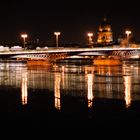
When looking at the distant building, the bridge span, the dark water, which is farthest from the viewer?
the distant building

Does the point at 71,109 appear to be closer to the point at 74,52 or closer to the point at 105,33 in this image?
the point at 74,52

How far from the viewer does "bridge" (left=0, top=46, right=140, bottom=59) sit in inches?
3322

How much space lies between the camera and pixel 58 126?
1925 cm

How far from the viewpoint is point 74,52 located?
9019 cm

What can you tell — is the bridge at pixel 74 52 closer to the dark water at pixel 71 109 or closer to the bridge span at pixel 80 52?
the bridge span at pixel 80 52

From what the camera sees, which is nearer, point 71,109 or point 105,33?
point 71,109

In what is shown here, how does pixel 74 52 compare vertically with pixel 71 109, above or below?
above

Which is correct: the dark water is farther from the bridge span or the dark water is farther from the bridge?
the bridge

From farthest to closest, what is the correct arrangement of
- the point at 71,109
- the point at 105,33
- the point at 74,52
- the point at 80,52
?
1. the point at 105,33
2. the point at 80,52
3. the point at 74,52
4. the point at 71,109

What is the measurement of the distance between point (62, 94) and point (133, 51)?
2641 inches

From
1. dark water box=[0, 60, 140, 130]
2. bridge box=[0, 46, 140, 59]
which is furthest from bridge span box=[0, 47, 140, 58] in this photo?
dark water box=[0, 60, 140, 130]

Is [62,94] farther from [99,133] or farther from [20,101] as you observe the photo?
[99,133]

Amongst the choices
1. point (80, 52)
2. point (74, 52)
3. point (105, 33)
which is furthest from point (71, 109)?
point (105, 33)

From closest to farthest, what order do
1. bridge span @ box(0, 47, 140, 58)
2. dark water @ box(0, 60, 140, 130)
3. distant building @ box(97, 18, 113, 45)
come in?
dark water @ box(0, 60, 140, 130) < bridge span @ box(0, 47, 140, 58) < distant building @ box(97, 18, 113, 45)
